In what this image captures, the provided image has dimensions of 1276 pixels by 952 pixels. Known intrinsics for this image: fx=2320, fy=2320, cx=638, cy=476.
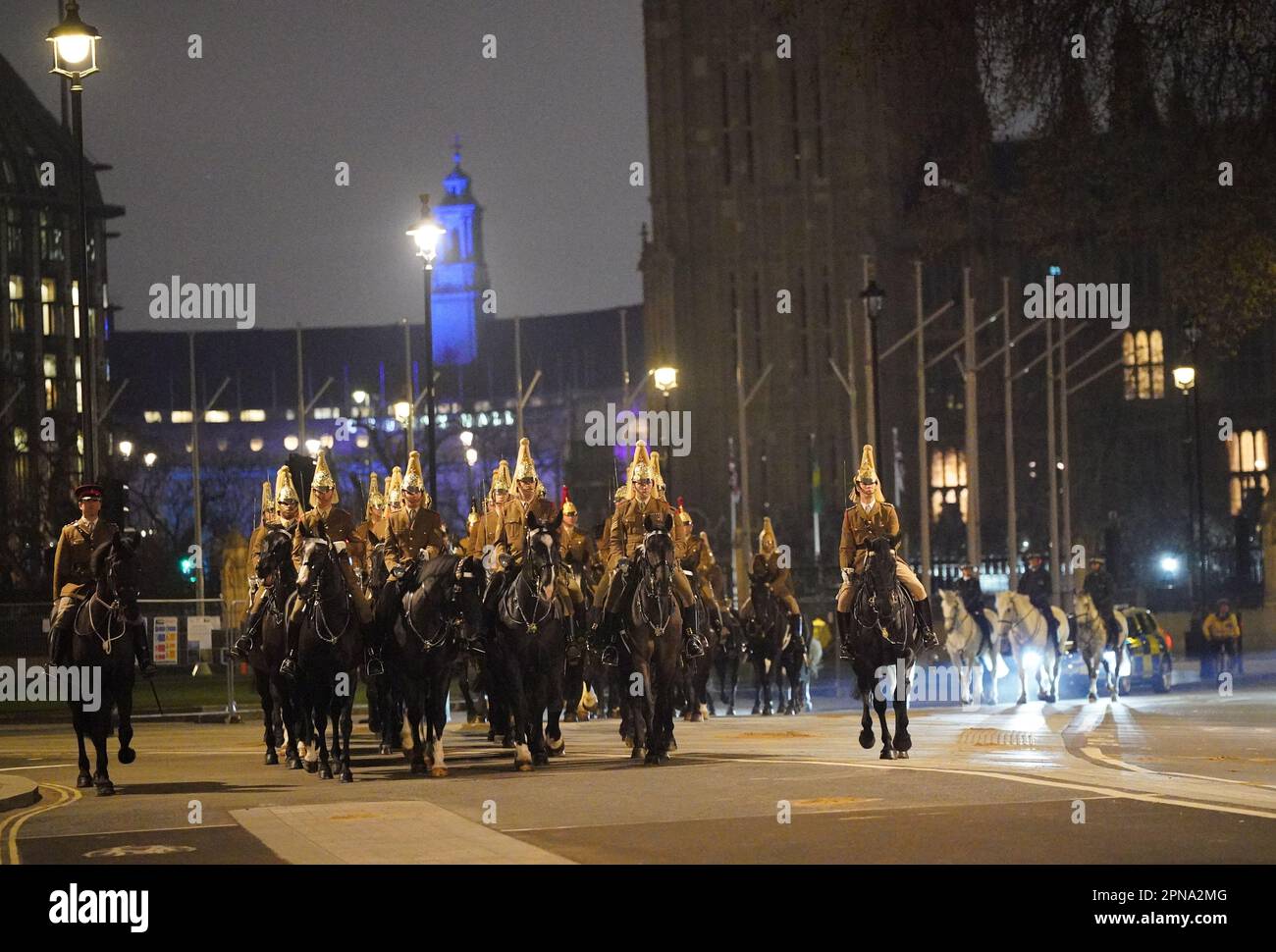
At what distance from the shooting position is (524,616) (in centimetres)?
2195

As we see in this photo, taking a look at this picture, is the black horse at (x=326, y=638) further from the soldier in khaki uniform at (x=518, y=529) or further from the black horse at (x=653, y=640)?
the black horse at (x=653, y=640)

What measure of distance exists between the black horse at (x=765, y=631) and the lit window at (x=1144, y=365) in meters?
63.3

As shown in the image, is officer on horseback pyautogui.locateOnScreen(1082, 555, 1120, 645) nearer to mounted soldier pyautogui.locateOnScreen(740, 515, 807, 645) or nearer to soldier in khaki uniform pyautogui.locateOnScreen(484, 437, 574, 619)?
mounted soldier pyautogui.locateOnScreen(740, 515, 807, 645)

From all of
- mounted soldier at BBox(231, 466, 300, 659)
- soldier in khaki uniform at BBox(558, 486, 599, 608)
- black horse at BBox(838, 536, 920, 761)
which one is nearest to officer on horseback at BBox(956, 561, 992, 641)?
soldier in khaki uniform at BBox(558, 486, 599, 608)

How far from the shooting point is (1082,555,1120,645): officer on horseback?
3681cm

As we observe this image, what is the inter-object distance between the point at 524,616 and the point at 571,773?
181 cm

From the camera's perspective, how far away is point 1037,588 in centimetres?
3531

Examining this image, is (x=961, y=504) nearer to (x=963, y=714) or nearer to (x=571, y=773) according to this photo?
(x=963, y=714)

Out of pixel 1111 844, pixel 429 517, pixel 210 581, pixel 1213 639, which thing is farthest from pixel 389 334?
pixel 1111 844

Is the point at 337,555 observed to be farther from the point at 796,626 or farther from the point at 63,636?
the point at 796,626

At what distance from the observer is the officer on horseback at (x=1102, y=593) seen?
36.8 meters

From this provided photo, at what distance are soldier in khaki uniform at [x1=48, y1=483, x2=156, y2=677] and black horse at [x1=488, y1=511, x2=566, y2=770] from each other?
349 cm

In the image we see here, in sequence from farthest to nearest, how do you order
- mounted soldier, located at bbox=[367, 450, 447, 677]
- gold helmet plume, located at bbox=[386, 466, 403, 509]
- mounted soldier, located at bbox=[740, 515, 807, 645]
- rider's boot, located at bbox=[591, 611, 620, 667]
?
1. mounted soldier, located at bbox=[740, 515, 807, 645]
2. gold helmet plume, located at bbox=[386, 466, 403, 509]
3. mounted soldier, located at bbox=[367, 450, 447, 677]
4. rider's boot, located at bbox=[591, 611, 620, 667]

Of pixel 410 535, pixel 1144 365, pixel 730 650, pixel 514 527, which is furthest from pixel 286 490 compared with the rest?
pixel 1144 365
